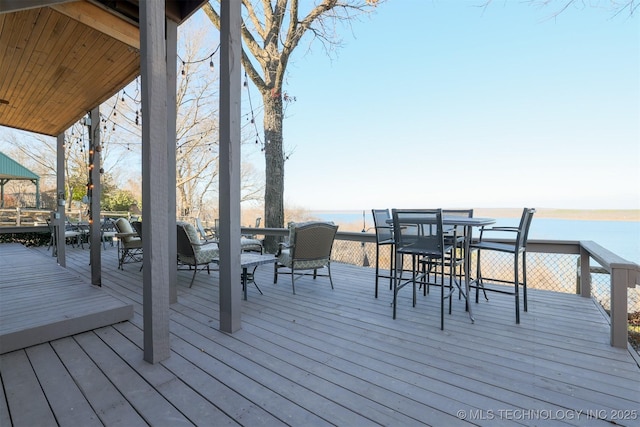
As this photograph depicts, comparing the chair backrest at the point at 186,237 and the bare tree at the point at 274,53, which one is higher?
the bare tree at the point at 274,53

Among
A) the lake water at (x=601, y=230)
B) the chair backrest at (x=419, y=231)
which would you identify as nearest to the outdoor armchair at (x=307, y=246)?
the lake water at (x=601, y=230)

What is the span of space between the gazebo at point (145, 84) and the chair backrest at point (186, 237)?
2.57ft

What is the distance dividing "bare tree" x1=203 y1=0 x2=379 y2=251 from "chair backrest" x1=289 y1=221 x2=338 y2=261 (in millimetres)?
3077

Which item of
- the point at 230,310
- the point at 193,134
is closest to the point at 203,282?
the point at 230,310

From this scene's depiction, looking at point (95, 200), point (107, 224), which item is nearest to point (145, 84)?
point (95, 200)

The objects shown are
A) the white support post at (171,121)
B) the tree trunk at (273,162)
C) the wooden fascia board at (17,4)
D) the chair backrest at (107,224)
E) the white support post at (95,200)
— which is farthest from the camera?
the chair backrest at (107,224)

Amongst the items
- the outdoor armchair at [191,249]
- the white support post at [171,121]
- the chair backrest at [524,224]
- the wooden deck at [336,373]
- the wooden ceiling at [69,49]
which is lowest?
the wooden deck at [336,373]

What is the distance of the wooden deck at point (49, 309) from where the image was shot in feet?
7.06

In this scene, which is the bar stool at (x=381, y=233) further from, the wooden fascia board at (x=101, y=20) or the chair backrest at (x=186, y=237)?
the wooden fascia board at (x=101, y=20)

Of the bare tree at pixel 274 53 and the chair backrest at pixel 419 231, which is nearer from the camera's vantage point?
→ the chair backrest at pixel 419 231

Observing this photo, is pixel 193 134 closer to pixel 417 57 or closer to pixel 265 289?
pixel 417 57

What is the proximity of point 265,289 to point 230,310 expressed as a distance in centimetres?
150

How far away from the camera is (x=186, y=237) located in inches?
154

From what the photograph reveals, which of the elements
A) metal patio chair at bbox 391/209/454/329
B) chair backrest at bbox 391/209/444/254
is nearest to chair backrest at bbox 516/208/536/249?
metal patio chair at bbox 391/209/454/329
